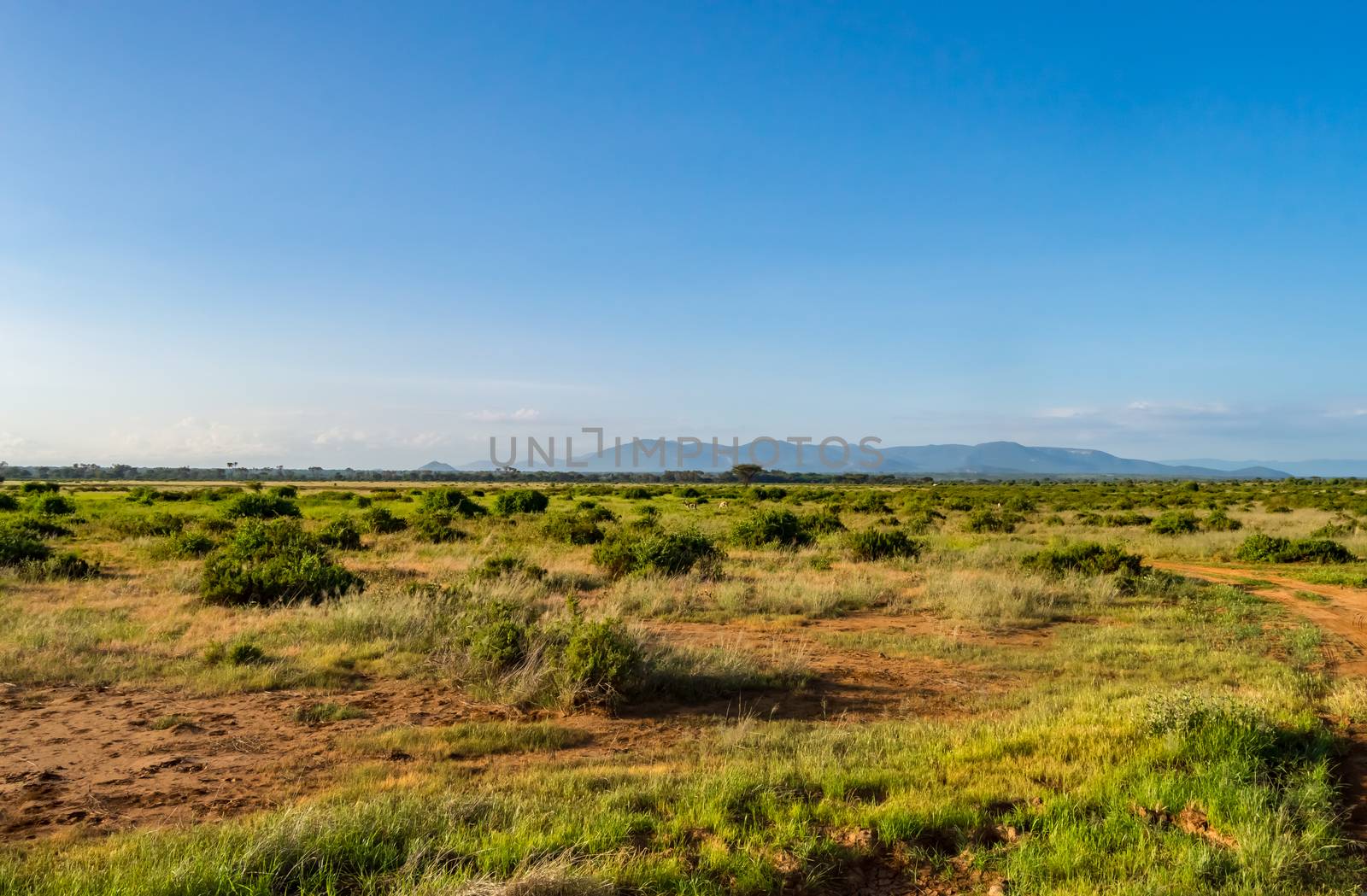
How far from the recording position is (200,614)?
41.6 feet

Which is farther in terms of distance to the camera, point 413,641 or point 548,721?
point 413,641

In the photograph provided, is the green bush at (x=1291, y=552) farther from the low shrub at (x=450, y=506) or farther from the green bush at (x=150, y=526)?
the green bush at (x=150, y=526)

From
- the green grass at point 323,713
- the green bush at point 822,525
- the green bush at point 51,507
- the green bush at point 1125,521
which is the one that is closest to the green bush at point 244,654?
the green grass at point 323,713

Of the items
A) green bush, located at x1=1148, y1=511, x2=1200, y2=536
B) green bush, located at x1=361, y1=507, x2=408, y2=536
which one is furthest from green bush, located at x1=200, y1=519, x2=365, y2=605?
green bush, located at x1=1148, y1=511, x2=1200, y2=536

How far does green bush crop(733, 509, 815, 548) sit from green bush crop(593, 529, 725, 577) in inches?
206

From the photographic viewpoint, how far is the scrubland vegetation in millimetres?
4535

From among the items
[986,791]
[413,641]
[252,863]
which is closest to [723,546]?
[413,641]

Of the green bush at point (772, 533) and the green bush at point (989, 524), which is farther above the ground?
the green bush at point (772, 533)

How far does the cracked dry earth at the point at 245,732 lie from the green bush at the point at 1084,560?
905 centimetres

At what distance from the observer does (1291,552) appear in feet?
73.9

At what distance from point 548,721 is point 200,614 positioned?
317 inches

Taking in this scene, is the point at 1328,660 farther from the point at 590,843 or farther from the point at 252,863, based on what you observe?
the point at 252,863

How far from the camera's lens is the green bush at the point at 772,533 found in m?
24.4

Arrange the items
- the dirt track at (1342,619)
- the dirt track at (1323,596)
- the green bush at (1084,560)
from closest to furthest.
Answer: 1. the dirt track at (1342,619)
2. the dirt track at (1323,596)
3. the green bush at (1084,560)
